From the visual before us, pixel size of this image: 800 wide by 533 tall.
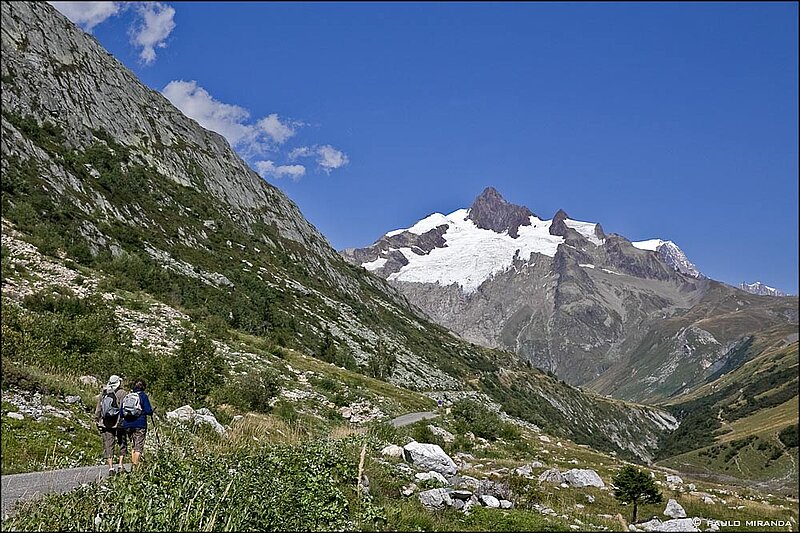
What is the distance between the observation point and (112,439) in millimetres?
15219

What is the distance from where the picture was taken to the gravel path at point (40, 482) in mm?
11078

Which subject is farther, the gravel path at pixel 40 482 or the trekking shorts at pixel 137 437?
the trekking shorts at pixel 137 437

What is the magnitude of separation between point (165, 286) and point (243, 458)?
160 ft

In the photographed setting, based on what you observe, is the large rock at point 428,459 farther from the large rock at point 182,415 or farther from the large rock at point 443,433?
the large rock at point 443,433

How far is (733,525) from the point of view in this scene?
1552 cm

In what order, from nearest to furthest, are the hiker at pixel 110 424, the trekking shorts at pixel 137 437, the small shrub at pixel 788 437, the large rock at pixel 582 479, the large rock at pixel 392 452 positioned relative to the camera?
the hiker at pixel 110 424 → the trekking shorts at pixel 137 437 → the large rock at pixel 392 452 → the large rock at pixel 582 479 → the small shrub at pixel 788 437

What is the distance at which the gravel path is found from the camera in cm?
1108

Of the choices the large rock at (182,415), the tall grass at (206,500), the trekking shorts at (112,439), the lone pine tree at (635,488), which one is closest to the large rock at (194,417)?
the large rock at (182,415)

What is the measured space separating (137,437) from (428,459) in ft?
32.3

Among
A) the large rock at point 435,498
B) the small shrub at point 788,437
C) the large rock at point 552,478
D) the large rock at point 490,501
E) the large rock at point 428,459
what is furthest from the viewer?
the small shrub at point 788,437

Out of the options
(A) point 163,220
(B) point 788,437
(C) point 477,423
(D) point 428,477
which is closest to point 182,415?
(D) point 428,477

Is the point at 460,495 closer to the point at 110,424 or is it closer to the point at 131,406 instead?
the point at 131,406

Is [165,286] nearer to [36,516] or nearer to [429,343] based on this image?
[36,516]

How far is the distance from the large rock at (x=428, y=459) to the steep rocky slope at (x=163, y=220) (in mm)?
16310
